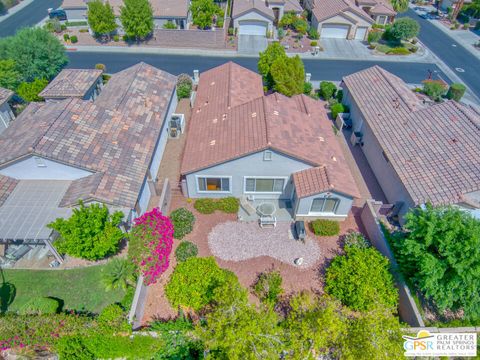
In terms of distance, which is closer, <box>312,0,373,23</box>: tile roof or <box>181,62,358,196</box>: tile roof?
<box>181,62,358,196</box>: tile roof

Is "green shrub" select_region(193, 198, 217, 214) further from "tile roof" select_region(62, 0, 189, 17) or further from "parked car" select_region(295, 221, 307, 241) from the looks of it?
"tile roof" select_region(62, 0, 189, 17)

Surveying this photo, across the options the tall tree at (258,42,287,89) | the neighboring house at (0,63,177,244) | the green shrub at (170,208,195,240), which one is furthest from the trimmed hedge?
the tall tree at (258,42,287,89)

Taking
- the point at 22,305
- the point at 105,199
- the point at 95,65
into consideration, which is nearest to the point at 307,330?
the point at 105,199

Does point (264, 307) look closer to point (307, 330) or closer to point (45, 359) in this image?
point (307, 330)

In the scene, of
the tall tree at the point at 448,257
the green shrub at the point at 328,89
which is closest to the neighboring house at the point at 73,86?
the green shrub at the point at 328,89

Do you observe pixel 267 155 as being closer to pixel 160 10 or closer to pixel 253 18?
pixel 253 18

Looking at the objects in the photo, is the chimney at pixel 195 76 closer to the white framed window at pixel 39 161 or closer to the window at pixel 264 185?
the window at pixel 264 185
